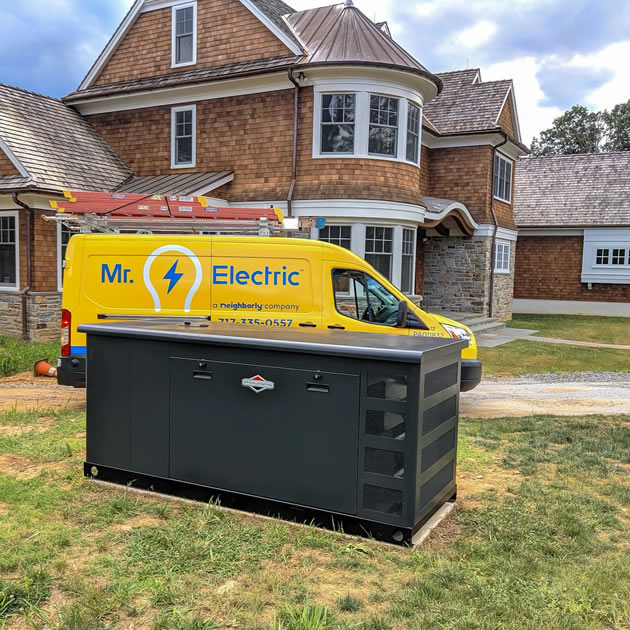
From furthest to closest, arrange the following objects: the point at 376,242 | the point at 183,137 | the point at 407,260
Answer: the point at 183,137, the point at 407,260, the point at 376,242

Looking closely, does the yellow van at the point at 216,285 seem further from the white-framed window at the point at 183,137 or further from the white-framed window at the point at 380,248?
the white-framed window at the point at 183,137

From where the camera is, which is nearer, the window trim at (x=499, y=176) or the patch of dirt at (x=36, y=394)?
the patch of dirt at (x=36, y=394)

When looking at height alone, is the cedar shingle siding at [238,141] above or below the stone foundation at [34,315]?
above

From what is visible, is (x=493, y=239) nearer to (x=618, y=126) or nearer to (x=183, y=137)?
(x=183, y=137)

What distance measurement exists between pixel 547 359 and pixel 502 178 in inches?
388

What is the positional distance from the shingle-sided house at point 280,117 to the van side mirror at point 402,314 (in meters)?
7.33

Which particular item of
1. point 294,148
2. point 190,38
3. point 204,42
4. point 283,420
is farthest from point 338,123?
point 283,420

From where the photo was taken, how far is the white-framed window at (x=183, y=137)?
17297 millimetres

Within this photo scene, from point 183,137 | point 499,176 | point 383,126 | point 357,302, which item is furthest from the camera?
point 499,176

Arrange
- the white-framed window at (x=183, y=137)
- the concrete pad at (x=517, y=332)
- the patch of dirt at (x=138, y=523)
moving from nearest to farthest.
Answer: the patch of dirt at (x=138, y=523) → the white-framed window at (x=183, y=137) → the concrete pad at (x=517, y=332)

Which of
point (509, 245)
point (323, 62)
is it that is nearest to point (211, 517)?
point (323, 62)

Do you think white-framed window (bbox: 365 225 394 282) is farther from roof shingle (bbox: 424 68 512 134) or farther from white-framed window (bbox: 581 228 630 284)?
white-framed window (bbox: 581 228 630 284)

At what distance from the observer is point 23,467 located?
591 cm

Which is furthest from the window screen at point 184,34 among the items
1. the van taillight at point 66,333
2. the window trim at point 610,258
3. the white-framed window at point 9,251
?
the window trim at point 610,258
